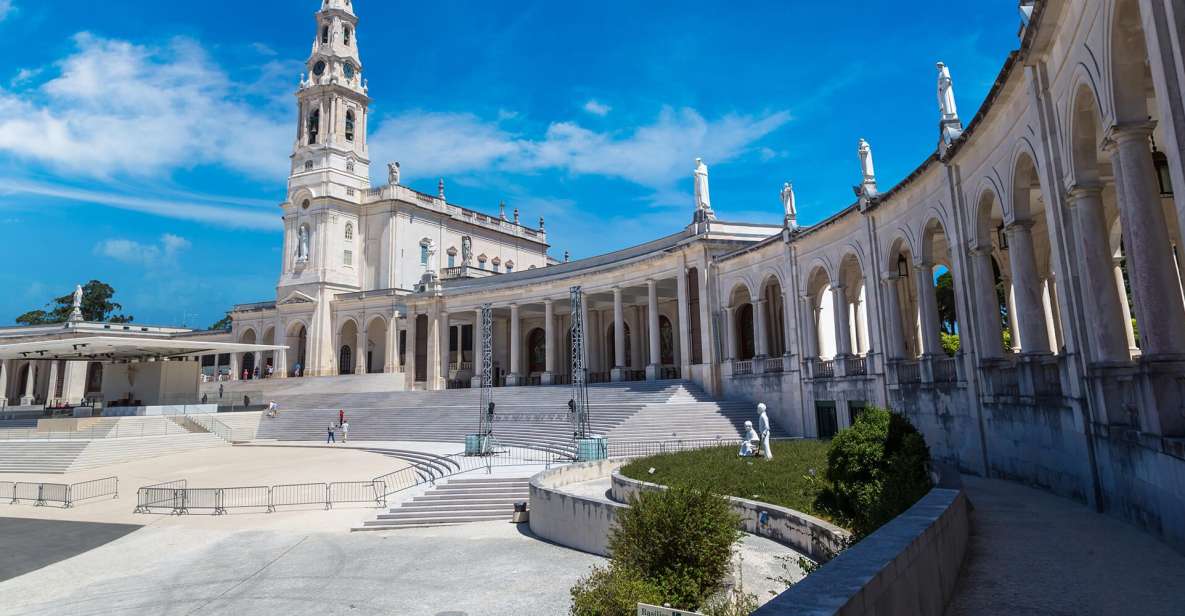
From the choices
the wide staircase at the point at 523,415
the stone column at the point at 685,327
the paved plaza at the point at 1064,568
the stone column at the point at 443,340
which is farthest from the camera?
the stone column at the point at 443,340

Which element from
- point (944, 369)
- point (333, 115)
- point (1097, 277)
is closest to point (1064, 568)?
point (1097, 277)

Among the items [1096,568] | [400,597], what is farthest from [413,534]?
[1096,568]

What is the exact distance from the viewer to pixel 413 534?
16188mm

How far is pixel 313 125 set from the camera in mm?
64000

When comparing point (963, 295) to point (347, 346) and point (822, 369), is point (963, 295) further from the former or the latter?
point (347, 346)

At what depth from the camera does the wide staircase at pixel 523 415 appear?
95.7 feet

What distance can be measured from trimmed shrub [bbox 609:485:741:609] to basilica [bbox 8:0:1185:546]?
17.5 feet

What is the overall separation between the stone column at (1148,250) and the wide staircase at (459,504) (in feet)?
43.0

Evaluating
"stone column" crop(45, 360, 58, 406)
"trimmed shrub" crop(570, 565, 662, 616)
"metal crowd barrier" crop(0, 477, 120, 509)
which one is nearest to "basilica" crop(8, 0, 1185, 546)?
"trimmed shrub" crop(570, 565, 662, 616)

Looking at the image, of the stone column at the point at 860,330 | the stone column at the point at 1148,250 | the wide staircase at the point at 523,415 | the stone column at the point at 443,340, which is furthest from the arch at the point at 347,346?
the stone column at the point at 1148,250

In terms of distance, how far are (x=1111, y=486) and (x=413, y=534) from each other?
46.5 ft

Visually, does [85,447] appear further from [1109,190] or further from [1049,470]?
[1109,190]

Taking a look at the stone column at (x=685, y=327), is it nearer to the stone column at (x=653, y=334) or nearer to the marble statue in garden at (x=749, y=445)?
the stone column at (x=653, y=334)

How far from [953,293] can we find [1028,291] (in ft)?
49.5
